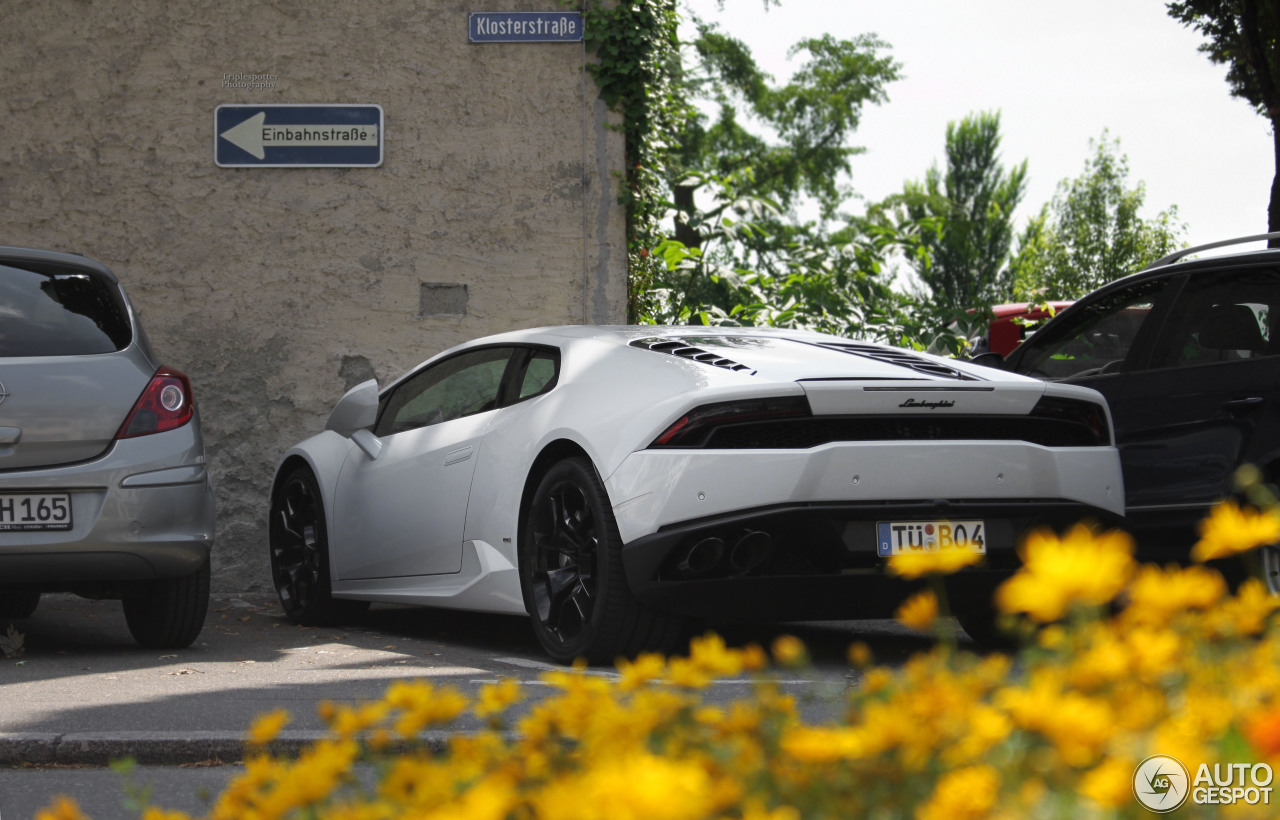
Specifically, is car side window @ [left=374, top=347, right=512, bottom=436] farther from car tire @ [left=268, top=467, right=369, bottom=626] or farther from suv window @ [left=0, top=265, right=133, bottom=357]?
suv window @ [left=0, top=265, right=133, bottom=357]

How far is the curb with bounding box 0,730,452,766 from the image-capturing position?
11.5 feet

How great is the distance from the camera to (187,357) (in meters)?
8.56

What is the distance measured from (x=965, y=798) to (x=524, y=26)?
8124 millimetres

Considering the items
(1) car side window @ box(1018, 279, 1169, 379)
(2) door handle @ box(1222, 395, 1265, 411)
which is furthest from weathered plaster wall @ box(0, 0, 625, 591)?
(2) door handle @ box(1222, 395, 1265, 411)

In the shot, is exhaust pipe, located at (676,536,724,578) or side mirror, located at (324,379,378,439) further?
side mirror, located at (324,379,378,439)

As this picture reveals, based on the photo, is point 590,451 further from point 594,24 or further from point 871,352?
point 594,24

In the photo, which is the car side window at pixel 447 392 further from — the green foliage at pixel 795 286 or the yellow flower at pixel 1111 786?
the yellow flower at pixel 1111 786

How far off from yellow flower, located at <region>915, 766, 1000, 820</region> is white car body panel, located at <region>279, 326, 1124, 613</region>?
3.20 m

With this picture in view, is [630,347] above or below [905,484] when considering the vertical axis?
above

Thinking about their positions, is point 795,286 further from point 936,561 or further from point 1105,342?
point 936,561

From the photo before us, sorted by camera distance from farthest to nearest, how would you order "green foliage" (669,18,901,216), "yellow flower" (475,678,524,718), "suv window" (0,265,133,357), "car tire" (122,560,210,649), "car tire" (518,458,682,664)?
"green foliage" (669,18,901,216) < "car tire" (122,560,210,649) < "suv window" (0,265,133,357) < "car tire" (518,458,682,664) < "yellow flower" (475,678,524,718)

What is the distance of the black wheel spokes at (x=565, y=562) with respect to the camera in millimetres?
4699

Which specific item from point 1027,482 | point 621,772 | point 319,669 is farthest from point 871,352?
point 621,772

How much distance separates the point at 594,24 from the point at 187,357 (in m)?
3.27
